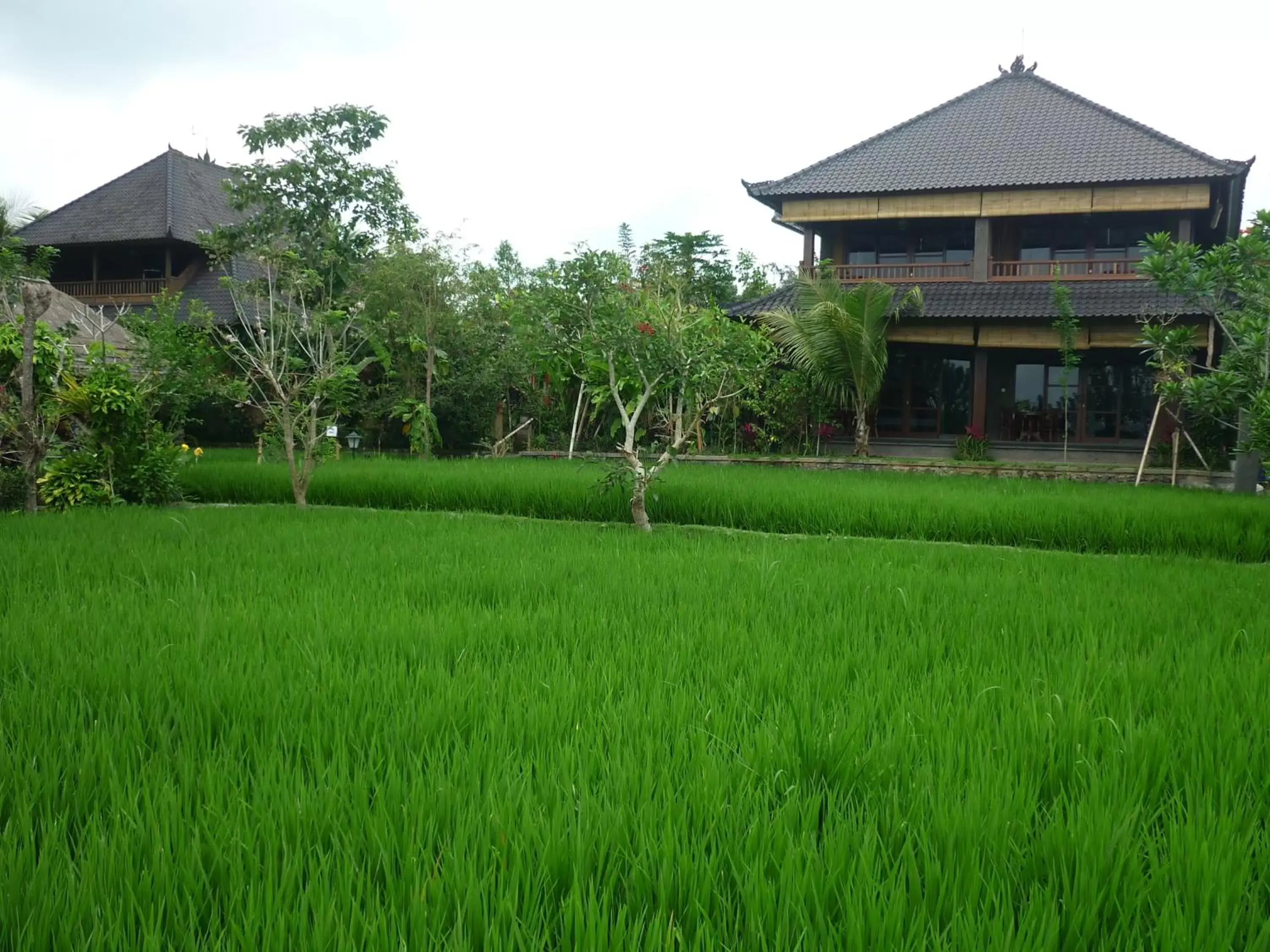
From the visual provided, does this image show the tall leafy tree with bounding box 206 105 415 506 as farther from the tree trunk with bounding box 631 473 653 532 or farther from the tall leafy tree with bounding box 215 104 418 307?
the tree trunk with bounding box 631 473 653 532

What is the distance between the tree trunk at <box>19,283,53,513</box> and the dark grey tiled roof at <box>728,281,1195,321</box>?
10.2 metres

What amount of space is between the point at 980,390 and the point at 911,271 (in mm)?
2612

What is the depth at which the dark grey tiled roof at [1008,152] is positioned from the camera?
1504cm

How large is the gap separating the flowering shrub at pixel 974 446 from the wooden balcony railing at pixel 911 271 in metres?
2.88

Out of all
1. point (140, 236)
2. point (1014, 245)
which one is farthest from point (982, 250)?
point (140, 236)

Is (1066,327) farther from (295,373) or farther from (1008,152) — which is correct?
(295,373)

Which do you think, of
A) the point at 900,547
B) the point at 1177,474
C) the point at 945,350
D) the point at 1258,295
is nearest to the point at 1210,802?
the point at 900,547

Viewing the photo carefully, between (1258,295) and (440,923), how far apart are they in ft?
26.3

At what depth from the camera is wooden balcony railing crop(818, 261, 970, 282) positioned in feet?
53.0

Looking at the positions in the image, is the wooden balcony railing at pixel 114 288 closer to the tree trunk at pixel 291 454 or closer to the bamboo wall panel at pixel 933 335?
the tree trunk at pixel 291 454

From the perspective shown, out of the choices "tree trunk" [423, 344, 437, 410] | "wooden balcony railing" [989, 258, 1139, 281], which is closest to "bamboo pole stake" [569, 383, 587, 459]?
"tree trunk" [423, 344, 437, 410]

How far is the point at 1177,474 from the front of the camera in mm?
11570

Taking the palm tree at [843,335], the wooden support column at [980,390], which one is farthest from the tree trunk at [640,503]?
the wooden support column at [980,390]

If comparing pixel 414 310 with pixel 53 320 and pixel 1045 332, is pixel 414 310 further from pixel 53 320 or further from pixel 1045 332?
pixel 1045 332
